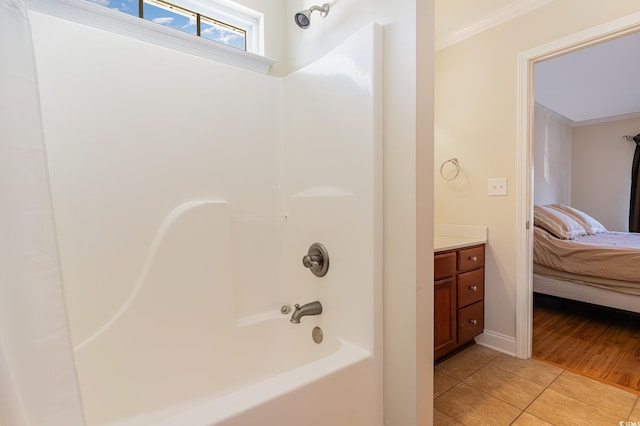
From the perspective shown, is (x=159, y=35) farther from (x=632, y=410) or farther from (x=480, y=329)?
(x=632, y=410)

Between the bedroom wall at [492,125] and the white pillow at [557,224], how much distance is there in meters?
1.22

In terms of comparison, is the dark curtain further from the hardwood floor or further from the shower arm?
the shower arm

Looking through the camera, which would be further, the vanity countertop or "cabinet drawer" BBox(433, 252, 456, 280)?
the vanity countertop

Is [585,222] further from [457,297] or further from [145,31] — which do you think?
[145,31]

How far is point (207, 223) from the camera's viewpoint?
1.39 metres

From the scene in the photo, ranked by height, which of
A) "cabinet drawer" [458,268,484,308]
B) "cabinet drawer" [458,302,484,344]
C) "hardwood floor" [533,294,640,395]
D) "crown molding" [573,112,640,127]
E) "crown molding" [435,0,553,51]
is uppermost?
"crown molding" [435,0,553,51]

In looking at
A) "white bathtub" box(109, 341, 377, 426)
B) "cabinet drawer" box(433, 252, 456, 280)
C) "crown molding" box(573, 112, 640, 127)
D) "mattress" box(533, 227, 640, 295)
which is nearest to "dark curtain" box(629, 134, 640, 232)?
"crown molding" box(573, 112, 640, 127)

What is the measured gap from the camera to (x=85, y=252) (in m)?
1.16

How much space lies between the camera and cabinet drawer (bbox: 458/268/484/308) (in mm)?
2055

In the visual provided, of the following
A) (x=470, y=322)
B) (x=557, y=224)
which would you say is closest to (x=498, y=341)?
(x=470, y=322)

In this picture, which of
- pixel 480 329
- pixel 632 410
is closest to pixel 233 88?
pixel 480 329

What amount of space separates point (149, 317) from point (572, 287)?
334 cm

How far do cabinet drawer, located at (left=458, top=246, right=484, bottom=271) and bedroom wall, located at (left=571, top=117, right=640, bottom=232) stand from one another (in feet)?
14.6

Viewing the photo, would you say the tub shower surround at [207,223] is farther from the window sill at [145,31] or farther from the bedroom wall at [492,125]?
the bedroom wall at [492,125]
